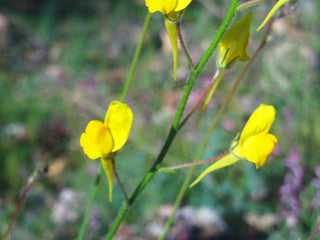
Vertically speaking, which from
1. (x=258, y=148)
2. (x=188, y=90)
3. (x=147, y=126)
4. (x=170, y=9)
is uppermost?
(x=170, y=9)

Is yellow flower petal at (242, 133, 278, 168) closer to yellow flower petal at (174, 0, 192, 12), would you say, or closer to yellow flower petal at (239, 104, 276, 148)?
yellow flower petal at (239, 104, 276, 148)

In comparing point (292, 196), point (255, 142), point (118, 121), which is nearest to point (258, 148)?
point (255, 142)

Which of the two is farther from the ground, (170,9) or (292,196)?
(170,9)

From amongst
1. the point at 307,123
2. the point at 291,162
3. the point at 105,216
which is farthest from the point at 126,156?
the point at 307,123

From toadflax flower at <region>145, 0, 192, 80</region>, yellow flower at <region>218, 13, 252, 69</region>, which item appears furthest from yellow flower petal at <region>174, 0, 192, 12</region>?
yellow flower at <region>218, 13, 252, 69</region>

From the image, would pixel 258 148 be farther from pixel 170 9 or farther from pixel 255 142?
pixel 170 9

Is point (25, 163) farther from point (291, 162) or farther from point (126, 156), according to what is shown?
point (291, 162)
